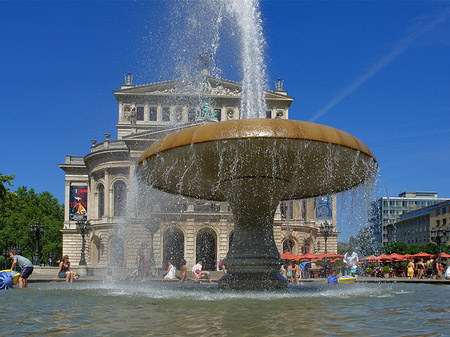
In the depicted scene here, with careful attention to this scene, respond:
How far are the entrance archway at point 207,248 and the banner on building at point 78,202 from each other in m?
12.5

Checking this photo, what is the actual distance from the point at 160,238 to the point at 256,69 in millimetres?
28374

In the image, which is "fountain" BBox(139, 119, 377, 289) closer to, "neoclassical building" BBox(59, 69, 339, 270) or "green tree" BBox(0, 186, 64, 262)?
"neoclassical building" BBox(59, 69, 339, 270)

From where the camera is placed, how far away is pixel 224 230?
4291cm

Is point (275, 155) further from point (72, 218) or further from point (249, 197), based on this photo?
point (72, 218)

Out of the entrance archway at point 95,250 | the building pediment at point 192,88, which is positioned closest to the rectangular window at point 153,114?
the building pediment at point 192,88

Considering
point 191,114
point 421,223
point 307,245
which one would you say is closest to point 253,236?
point 191,114

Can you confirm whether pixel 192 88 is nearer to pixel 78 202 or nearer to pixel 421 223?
pixel 78 202

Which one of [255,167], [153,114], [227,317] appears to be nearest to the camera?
[227,317]

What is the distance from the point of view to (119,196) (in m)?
45.5

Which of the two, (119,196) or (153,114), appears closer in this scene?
(119,196)

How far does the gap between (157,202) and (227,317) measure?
33870 millimetres

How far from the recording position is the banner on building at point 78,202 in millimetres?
50250

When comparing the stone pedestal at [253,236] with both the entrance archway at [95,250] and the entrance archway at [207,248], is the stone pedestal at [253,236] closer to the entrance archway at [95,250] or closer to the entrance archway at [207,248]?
the entrance archway at [207,248]

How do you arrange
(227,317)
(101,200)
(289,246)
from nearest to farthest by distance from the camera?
(227,317)
(101,200)
(289,246)
